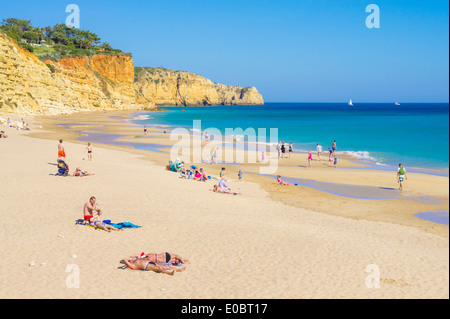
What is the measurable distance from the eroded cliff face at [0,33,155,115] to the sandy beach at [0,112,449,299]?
1566 inches

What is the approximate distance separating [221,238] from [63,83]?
253 ft

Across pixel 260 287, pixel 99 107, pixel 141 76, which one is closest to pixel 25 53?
pixel 99 107

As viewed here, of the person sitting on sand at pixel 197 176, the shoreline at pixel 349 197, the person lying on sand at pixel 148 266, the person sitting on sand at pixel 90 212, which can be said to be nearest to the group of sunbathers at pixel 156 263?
the person lying on sand at pixel 148 266

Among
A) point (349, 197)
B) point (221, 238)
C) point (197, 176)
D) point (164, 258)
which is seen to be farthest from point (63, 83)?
point (164, 258)

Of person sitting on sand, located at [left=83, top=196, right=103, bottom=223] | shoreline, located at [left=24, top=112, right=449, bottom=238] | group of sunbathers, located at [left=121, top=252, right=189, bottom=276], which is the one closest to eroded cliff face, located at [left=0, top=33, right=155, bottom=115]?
shoreline, located at [left=24, top=112, right=449, bottom=238]

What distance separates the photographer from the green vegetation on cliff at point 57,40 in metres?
88.5

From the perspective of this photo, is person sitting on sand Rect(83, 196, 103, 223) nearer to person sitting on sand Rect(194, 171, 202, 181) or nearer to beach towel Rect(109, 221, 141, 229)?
beach towel Rect(109, 221, 141, 229)

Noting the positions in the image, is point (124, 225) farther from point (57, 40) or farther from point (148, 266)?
point (57, 40)

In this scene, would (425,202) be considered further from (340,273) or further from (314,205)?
Answer: (340,273)

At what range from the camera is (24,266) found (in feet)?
26.2

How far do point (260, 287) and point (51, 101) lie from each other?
231 ft

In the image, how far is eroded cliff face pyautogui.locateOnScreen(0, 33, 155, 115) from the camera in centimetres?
5281

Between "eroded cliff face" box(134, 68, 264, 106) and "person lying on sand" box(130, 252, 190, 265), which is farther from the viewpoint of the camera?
"eroded cliff face" box(134, 68, 264, 106)

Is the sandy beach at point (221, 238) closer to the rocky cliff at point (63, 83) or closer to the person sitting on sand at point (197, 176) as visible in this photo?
the person sitting on sand at point (197, 176)
